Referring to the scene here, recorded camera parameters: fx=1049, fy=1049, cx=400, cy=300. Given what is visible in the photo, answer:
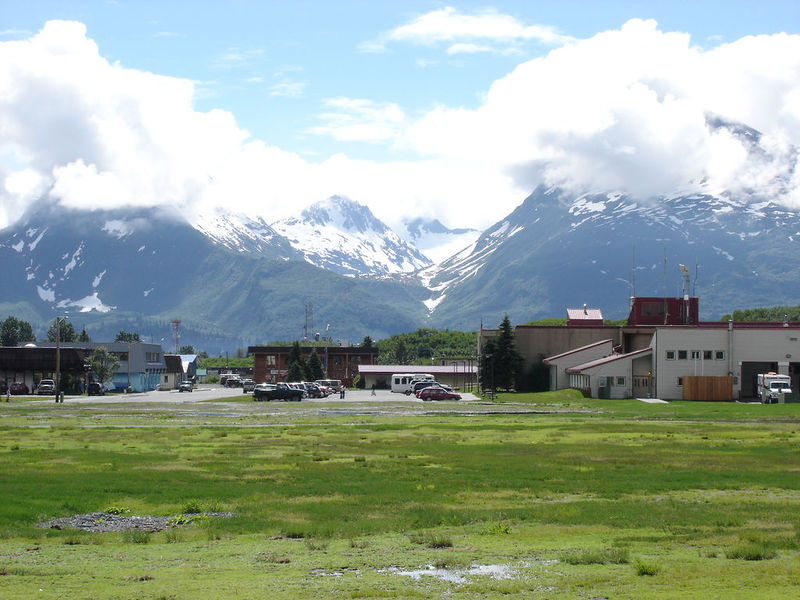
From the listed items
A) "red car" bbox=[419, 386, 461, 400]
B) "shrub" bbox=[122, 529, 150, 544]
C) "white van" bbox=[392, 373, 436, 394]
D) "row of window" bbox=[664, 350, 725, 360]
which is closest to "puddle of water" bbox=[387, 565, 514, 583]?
"shrub" bbox=[122, 529, 150, 544]

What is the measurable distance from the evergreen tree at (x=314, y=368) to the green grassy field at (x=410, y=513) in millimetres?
134882

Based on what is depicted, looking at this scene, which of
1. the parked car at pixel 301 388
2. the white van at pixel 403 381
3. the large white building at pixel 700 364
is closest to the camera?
the large white building at pixel 700 364

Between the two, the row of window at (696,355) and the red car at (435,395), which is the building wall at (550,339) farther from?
the row of window at (696,355)

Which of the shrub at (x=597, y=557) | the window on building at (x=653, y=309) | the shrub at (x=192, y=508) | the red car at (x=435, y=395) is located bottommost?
the shrub at (x=192, y=508)

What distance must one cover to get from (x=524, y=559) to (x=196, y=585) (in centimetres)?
551

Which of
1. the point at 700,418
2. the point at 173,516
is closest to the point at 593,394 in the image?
the point at 700,418

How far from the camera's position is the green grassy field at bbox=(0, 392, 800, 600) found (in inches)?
630

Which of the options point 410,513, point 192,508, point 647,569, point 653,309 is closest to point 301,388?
point 653,309

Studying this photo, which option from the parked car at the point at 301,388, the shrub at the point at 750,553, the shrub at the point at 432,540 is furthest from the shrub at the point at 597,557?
the parked car at the point at 301,388

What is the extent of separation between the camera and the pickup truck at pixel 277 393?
10529cm

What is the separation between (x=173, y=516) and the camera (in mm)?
23875

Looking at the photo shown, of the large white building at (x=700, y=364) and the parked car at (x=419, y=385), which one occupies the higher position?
the large white building at (x=700, y=364)

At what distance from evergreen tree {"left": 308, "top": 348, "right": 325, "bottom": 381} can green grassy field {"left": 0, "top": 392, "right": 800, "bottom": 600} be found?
135 metres

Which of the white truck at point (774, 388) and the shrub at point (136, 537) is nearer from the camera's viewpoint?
the shrub at point (136, 537)
